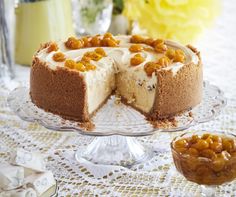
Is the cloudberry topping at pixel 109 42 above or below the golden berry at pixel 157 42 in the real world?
below

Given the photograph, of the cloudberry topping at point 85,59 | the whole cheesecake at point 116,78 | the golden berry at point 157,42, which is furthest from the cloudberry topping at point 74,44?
the golden berry at point 157,42

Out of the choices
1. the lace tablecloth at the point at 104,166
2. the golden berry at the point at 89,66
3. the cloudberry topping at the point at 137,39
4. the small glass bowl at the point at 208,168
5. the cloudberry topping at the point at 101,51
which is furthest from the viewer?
the cloudberry topping at the point at 137,39

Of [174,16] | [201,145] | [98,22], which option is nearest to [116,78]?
[201,145]

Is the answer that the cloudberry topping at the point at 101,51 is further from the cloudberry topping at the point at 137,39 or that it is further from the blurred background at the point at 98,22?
Answer: the blurred background at the point at 98,22

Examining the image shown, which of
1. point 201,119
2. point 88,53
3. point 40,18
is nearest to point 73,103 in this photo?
point 88,53

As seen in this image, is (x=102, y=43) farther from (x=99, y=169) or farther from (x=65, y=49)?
(x=99, y=169)

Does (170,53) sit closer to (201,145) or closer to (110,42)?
(110,42)

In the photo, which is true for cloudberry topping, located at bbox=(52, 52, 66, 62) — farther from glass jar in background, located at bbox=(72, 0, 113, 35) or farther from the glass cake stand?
glass jar in background, located at bbox=(72, 0, 113, 35)
